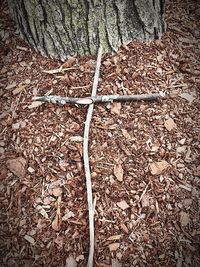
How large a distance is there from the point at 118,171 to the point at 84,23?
73cm

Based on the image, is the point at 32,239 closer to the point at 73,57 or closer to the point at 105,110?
the point at 105,110

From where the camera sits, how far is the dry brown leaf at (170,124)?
1489mm

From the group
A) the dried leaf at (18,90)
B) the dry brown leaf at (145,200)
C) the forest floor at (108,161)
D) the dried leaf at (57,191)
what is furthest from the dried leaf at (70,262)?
the dried leaf at (18,90)

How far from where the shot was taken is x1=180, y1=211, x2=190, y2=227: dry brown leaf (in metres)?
1.35

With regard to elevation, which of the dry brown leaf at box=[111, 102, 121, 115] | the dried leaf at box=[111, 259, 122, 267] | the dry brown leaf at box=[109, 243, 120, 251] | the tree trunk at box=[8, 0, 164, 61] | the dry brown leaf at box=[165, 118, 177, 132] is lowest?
the dried leaf at box=[111, 259, 122, 267]

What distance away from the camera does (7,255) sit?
53.1 inches

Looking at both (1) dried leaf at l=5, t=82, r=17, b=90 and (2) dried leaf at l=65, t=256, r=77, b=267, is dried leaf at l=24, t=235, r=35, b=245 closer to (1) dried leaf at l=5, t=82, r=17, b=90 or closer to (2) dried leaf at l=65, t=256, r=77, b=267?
(2) dried leaf at l=65, t=256, r=77, b=267

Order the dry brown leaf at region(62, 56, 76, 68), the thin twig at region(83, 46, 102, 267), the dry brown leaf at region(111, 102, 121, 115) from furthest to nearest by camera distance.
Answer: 1. the dry brown leaf at region(62, 56, 76, 68)
2. the dry brown leaf at region(111, 102, 121, 115)
3. the thin twig at region(83, 46, 102, 267)

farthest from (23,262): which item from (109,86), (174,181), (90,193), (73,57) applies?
(73,57)

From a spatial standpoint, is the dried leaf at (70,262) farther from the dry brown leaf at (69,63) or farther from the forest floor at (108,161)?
the dry brown leaf at (69,63)

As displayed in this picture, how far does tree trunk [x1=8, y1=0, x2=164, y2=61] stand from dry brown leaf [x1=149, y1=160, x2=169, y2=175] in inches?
24.6

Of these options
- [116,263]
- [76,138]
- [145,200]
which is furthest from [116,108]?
[116,263]

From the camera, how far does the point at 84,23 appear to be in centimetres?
152

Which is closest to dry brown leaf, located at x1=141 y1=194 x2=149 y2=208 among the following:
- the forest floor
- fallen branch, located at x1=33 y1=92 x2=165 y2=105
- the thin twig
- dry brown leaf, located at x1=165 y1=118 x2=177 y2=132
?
the forest floor
